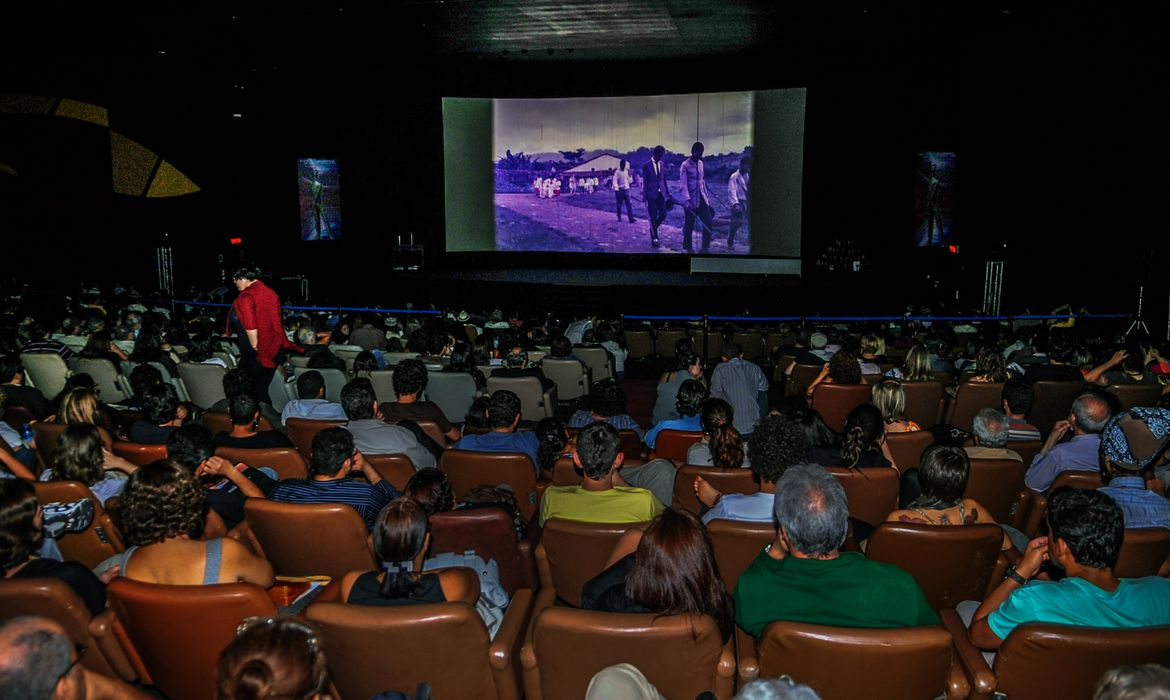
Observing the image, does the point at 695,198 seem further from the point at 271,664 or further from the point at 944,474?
the point at 271,664

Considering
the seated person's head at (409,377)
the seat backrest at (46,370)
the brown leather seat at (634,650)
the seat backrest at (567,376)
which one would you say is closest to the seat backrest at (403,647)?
the brown leather seat at (634,650)

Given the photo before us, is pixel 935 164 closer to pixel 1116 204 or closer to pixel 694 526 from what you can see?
pixel 1116 204

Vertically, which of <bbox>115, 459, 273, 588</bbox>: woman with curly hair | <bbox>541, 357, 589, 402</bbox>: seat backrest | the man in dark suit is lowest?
<bbox>541, 357, 589, 402</bbox>: seat backrest

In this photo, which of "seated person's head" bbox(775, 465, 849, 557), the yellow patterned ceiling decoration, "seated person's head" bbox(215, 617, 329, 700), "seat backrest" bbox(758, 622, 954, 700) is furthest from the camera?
the yellow patterned ceiling decoration

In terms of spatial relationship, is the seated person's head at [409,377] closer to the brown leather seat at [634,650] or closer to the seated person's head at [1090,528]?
the brown leather seat at [634,650]

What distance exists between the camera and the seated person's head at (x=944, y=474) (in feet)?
11.4

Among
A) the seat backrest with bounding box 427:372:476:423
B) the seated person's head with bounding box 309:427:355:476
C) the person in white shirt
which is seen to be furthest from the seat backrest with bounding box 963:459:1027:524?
the person in white shirt

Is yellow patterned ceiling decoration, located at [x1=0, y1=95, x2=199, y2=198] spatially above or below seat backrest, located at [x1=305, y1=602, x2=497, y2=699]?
above

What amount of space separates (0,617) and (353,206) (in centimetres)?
1774

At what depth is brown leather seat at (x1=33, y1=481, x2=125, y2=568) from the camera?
3643mm

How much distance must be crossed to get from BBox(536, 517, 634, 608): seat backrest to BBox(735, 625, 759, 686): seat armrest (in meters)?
0.60

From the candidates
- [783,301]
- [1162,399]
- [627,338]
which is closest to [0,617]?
[1162,399]

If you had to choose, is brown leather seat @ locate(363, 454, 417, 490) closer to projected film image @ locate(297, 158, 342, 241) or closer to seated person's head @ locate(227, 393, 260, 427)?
seated person's head @ locate(227, 393, 260, 427)

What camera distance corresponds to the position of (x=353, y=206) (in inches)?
769
